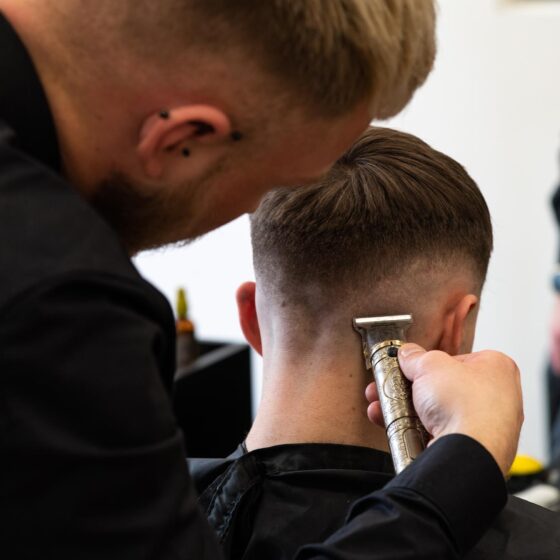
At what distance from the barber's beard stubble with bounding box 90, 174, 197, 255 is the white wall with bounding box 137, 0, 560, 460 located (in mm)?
2153

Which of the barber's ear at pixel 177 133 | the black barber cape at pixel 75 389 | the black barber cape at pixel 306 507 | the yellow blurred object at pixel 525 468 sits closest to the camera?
the black barber cape at pixel 75 389

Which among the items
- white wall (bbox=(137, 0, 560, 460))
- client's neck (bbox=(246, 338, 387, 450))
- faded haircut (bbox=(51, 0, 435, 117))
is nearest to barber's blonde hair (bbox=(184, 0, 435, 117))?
faded haircut (bbox=(51, 0, 435, 117))

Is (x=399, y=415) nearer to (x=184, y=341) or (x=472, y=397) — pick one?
(x=472, y=397)

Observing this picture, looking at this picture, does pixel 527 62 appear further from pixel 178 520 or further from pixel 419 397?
pixel 178 520

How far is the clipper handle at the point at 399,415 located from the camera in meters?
0.93

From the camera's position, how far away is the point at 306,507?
108 cm

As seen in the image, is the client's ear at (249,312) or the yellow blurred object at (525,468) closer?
the client's ear at (249,312)

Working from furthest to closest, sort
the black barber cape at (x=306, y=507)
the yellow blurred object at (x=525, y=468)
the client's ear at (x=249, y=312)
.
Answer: the yellow blurred object at (x=525, y=468), the client's ear at (x=249, y=312), the black barber cape at (x=306, y=507)

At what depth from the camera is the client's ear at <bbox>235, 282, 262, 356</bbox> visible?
1238 mm

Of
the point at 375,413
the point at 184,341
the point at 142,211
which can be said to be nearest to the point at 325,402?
the point at 375,413

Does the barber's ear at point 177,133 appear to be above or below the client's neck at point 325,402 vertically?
above

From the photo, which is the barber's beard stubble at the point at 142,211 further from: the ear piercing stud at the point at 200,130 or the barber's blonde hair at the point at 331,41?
the barber's blonde hair at the point at 331,41

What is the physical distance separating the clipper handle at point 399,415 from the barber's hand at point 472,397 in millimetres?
19

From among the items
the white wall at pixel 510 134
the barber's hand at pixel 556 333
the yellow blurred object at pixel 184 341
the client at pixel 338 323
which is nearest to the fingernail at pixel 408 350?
the client at pixel 338 323
